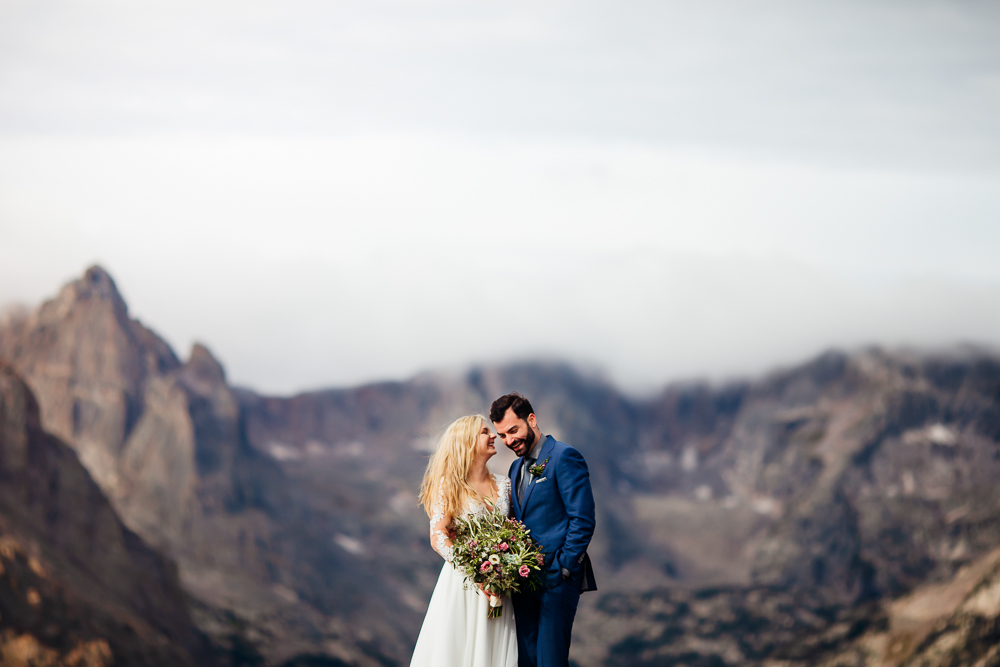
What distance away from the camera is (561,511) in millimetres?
19172

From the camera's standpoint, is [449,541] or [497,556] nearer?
[497,556]

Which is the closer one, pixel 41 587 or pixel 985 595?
pixel 41 587

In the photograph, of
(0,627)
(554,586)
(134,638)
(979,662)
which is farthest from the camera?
(134,638)

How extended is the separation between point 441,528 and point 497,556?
1.36 m

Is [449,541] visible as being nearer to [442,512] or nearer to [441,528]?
[441,528]

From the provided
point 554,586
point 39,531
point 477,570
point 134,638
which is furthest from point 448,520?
point 39,531

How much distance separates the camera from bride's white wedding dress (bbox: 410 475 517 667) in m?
19.2

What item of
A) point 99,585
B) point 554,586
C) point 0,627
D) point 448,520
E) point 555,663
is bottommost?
point 555,663

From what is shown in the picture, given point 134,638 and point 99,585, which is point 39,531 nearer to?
point 99,585

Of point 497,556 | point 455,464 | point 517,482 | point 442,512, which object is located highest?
point 455,464

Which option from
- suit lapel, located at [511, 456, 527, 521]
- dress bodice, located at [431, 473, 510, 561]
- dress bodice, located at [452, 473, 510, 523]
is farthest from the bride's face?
dress bodice, located at [431, 473, 510, 561]

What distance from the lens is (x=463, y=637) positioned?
1944 centimetres

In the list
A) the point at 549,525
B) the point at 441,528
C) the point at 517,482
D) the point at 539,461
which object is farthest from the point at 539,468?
the point at 441,528

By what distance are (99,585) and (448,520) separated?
660 ft
